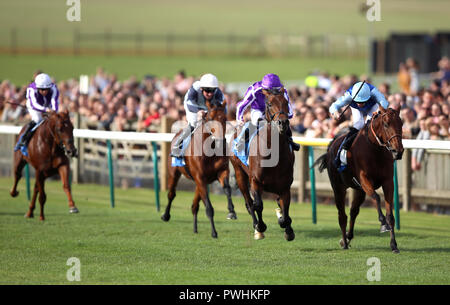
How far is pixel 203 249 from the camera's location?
9406 mm

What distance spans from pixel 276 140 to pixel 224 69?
3455 cm

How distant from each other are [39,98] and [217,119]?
11.5 ft

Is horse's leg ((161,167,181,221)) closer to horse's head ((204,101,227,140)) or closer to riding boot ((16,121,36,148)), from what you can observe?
horse's head ((204,101,227,140))

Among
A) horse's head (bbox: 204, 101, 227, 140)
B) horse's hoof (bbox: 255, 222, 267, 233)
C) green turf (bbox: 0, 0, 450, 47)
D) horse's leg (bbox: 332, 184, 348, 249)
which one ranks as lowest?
horse's hoof (bbox: 255, 222, 267, 233)

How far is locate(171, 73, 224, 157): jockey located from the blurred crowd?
62.5 inches

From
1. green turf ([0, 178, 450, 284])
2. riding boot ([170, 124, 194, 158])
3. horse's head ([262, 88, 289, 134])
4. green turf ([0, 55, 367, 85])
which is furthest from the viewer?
green turf ([0, 55, 367, 85])

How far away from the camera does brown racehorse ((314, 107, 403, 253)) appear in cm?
888

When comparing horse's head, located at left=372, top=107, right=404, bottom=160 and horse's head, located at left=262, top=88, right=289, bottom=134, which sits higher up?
horse's head, located at left=262, top=88, right=289, bottom=134

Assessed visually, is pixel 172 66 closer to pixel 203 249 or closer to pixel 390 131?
pixel 203 249

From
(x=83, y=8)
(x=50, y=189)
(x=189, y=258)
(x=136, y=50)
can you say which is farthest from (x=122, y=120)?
(x=83, y=8)

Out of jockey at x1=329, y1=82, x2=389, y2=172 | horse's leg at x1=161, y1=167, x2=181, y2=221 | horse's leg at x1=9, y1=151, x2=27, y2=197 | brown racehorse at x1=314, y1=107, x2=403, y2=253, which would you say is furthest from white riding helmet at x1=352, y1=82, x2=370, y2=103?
horse's leg at x1=9, y1=151, x2=27, y2=197

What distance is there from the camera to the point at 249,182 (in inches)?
395

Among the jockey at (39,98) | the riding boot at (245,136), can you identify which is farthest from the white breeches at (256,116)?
the jockey at (39,98)

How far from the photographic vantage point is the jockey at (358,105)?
9508mm
